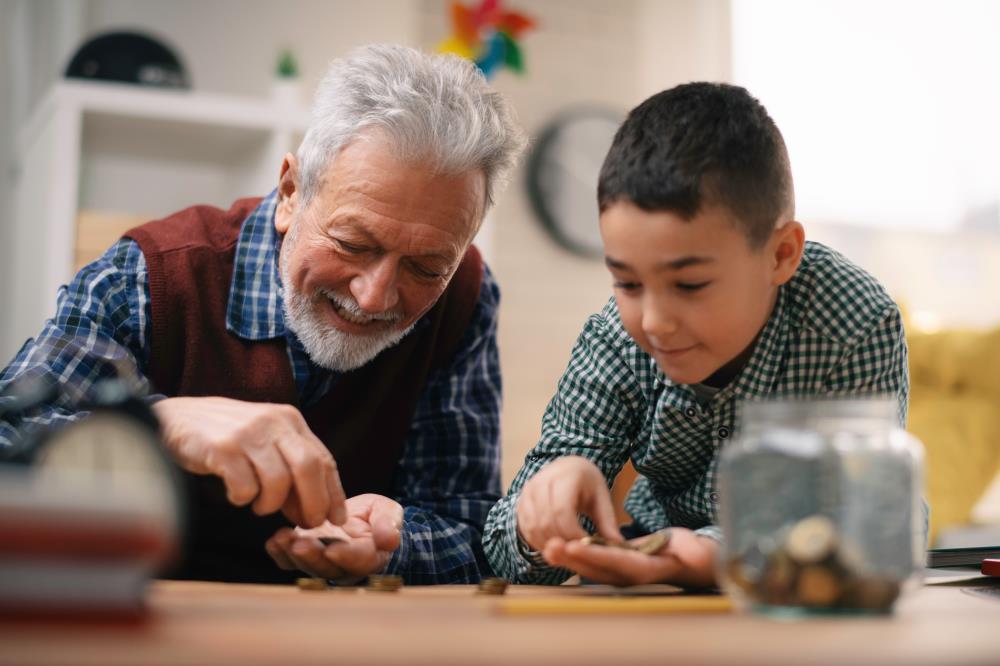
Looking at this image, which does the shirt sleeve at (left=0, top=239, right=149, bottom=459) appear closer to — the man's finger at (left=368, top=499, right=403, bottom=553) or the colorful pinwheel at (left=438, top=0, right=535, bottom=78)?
the man's finger at (left=368, top=499, right=403, bottom=553)

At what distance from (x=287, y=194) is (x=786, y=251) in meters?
0.79

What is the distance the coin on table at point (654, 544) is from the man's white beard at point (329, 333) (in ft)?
2.06

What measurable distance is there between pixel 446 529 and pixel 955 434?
2.38 metres

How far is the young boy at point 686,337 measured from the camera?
1.09m

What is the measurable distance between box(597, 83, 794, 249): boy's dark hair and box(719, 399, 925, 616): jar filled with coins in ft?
1.39

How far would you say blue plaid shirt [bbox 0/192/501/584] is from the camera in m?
1.48

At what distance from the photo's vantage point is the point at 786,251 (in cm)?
126

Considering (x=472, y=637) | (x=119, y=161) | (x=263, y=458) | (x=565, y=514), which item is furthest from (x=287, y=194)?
(x=119, y=161)

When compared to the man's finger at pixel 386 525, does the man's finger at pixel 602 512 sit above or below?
above

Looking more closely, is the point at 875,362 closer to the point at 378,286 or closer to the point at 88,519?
the point at 378,286

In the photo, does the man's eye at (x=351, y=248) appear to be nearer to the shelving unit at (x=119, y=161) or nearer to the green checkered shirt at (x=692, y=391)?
the green checkered shirt at (x=692, y=391)

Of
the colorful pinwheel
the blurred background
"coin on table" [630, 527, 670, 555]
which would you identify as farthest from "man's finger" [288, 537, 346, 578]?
the colorful pinwheel

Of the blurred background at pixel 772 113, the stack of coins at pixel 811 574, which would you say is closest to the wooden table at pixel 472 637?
the stack of coins at pixel 811 574

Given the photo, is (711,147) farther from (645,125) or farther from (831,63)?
(831,63)
